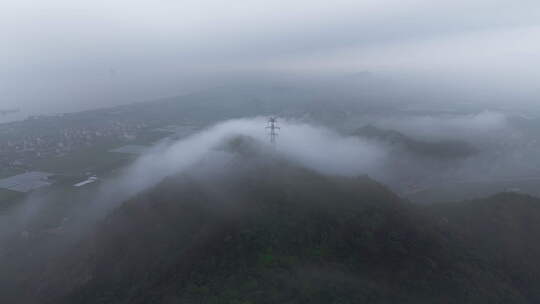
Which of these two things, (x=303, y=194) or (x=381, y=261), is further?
(x=303, y=194)

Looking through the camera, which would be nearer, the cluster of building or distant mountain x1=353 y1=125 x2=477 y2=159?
distant mountain x1=353 y1=125 x2=477 y2=159

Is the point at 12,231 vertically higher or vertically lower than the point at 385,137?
lower

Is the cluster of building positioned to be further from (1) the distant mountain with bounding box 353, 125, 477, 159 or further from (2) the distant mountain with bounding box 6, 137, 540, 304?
(1) the distant mountain with bounding box 353, 125, 477, 159

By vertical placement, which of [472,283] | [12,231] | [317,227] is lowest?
[12,231]

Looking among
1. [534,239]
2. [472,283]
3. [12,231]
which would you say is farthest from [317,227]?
[12,231]

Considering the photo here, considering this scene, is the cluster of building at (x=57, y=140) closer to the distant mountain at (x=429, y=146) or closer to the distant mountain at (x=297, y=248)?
the distant mountain at (x=297, y=248)

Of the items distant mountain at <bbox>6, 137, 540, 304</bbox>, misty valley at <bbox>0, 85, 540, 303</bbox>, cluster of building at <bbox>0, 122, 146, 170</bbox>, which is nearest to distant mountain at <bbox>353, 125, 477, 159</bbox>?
misty valley at <bbox>0, 85, 540, 303</bbox>

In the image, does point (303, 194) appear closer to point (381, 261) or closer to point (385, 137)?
point (381, 261)
